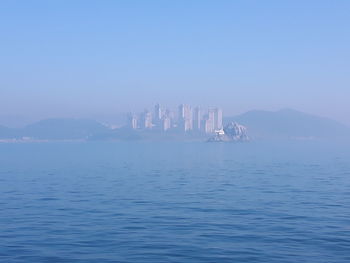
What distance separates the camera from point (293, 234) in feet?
77.7

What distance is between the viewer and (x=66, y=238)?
22.9 metres

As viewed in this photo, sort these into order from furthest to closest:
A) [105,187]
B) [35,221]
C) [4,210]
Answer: [105,187]
[4,210]
[35,221]

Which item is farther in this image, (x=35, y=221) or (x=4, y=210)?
(x=4, y=210)

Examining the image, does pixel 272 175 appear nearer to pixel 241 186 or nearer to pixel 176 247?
pixel 241 186

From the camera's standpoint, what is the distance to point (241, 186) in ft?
147

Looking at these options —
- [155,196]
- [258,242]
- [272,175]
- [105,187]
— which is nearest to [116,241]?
[258,242]

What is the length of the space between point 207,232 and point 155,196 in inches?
544

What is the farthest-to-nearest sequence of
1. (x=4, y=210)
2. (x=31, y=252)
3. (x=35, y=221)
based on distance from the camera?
(x=4, y=210), (x=35, y=221), (x=31, y=252)

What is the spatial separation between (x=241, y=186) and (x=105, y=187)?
43.0 ft

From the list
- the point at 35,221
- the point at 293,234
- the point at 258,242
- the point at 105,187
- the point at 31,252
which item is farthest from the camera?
the point at 105,187

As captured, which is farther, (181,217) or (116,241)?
(181,217)

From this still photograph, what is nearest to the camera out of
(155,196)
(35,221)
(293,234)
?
(293,234)

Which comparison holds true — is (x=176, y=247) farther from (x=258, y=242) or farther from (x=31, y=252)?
(x=31, y=252)

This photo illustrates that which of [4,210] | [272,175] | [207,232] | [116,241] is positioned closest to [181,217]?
[207,232]
